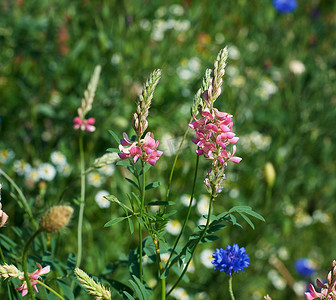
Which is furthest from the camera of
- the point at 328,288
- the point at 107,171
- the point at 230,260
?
the point at 107,171

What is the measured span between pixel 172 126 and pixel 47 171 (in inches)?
36.8

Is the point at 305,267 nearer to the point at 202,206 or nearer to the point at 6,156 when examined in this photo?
the point at 202,206

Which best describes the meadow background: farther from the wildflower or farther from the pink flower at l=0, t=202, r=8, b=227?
the pink flower at l=0, t=202, r=8, b=227

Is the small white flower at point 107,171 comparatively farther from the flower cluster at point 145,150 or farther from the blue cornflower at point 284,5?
the blue cornflower at point 284,5

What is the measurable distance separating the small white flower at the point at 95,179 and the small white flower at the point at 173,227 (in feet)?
1.52

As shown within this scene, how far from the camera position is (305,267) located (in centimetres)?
Result: 267

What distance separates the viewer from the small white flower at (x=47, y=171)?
2.30 metres

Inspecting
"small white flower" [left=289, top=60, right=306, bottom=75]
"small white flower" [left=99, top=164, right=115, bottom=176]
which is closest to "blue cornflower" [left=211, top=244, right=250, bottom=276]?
"small white flower" [left=99, top=164, right=115, bottom=176]

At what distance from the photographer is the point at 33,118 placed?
263 cm

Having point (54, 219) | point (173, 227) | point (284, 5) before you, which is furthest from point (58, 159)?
point (284, 5)

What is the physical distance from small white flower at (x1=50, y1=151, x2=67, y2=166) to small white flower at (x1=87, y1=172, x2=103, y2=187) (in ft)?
0.58

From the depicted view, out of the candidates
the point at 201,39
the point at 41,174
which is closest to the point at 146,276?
the point at 41,174

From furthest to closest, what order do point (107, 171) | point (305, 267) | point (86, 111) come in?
point (305, 267) → point (107, 171) → point (86, 111)

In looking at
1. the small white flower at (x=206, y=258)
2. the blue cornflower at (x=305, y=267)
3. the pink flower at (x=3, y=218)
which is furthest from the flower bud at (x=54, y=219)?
the blue cornflower at (x=305, y=267)
